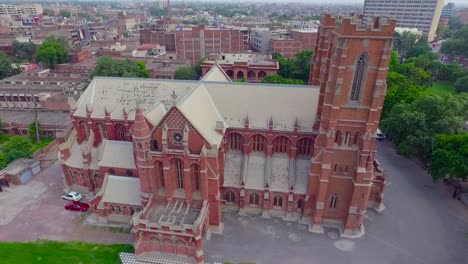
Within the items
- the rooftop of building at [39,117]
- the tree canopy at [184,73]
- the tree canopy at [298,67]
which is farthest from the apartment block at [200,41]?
the rooftop of building at [39,117]

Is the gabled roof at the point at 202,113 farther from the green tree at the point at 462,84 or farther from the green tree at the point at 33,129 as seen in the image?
the green tree at the point at 462,84

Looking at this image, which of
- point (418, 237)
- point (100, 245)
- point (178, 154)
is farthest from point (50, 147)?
point (418, 237)

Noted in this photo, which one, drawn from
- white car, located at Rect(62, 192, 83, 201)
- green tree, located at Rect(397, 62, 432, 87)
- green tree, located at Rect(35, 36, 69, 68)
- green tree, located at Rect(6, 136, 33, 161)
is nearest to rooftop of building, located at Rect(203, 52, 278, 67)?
green tree, located at Rect(397, 62, 432, 87)

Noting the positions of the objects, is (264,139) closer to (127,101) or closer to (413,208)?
(127,101)

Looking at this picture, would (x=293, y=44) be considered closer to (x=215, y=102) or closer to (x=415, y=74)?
(x=415, y=74)

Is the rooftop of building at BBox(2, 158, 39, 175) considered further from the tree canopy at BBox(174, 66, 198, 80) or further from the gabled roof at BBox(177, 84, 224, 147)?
the tree canopy at BBox(174, 66, 198, 80)

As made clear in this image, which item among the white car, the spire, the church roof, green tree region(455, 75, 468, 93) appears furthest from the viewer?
green tree region(455, 75, 468, 93)
